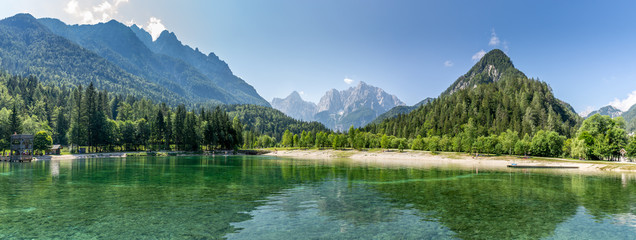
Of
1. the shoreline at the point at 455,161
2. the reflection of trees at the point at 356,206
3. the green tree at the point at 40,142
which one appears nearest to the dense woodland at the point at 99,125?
the green tree at the point at 40,142

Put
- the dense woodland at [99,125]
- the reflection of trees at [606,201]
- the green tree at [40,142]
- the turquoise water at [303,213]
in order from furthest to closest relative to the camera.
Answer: the dense woodland at [99,125]
the green tree at [40,142]
the reflection of trees at [606,201]
the turquoise water at [303,213]

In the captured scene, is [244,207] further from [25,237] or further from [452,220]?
[452,220]

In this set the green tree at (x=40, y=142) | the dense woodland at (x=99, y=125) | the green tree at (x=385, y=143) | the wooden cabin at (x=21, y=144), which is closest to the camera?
the wooden cabin at (x=21, y=144)

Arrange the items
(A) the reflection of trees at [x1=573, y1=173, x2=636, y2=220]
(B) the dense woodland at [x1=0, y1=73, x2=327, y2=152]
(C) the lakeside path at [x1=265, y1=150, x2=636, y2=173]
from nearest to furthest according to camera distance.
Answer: (A) the reflection of trees at [x1=573, y1=173, x2=636, y2=220], (C) the lakeside path at [x1=265, y1=150, x2=636, y2=173], (B) the dense woodland at [x1=0, y1=73, x2=327, y2=152]

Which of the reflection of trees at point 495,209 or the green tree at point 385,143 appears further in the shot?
the green tree at point 385,143

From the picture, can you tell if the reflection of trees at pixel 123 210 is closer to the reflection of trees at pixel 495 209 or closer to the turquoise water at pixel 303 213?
the turquoise water at pixel 303 213

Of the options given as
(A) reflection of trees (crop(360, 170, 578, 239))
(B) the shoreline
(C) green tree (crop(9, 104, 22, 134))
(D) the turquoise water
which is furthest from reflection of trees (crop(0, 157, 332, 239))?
(C) green tree (crop(9, 104, 22, 134))

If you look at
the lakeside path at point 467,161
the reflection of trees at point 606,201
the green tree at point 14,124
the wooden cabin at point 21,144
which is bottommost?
the lakeside path at point 467,161

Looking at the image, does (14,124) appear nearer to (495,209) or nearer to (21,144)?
(21,144)

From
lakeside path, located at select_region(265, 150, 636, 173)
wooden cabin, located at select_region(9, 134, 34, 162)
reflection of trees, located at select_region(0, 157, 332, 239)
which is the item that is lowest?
lakeside path, located at select_region(265, 150, 636, 173)

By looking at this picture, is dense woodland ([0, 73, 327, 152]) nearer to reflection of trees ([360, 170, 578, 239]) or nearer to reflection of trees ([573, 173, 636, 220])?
reflection of trees ([360, 170, 578, 239])

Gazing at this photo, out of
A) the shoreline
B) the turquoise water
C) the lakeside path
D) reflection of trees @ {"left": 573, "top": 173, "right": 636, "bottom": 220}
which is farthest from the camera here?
the shoreline

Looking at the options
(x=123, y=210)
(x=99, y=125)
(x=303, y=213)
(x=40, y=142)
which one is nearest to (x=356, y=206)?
(x=303, y=213)

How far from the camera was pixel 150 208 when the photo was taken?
2677 centimetres
